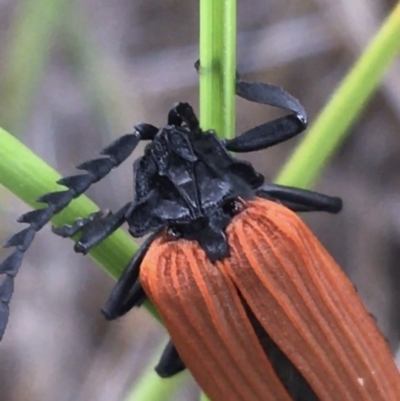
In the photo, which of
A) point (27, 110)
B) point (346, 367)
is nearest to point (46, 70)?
point (27, 110)

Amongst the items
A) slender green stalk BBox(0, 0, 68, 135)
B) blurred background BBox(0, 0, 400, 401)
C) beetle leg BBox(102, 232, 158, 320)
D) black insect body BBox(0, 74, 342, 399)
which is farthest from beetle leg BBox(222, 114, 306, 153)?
slender green stalk BBox(0, 0, 68, 135)

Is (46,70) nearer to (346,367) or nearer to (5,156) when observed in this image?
(5,156)

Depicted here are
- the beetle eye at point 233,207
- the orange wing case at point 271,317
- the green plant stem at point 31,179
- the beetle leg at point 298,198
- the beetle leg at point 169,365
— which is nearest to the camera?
the green plant stem at point 31,179

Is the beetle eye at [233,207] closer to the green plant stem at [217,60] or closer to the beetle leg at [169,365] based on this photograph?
the green plant stem at [217,60]

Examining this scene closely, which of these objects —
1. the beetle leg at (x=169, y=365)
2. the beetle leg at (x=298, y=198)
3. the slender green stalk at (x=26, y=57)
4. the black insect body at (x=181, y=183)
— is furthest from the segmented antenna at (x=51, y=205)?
the slender green stalk at (x=26, y=57)

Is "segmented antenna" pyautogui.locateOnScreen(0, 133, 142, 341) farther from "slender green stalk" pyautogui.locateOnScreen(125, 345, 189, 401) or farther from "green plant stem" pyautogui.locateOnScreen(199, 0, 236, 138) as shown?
"slender green stalk" pyautogui.locateOnScreen(125, 345, 189, 401)

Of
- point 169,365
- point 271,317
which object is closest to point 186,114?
point 271,317
